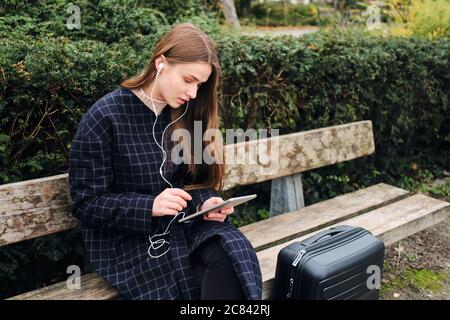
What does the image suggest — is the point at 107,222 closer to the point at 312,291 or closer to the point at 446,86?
the point at 312,291

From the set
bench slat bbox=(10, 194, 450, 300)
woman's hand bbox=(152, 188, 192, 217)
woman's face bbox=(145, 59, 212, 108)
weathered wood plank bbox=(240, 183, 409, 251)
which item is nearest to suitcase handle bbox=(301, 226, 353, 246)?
Result: bench slat bbox=(10, 194, 450, 300)

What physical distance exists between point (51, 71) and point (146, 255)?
38.3 inches

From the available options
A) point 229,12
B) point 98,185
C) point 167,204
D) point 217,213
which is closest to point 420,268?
point 217,213

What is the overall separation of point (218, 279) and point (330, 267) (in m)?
0.57

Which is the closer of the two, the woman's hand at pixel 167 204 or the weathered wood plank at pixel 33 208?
the woman's hand at pixel 167 204

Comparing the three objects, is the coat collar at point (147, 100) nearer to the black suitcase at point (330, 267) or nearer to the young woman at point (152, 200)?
the young woman at point (152, 200)

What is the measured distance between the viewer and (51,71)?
2285 millimetres

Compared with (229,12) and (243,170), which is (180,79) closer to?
(243,170)

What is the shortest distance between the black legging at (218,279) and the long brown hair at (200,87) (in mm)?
480

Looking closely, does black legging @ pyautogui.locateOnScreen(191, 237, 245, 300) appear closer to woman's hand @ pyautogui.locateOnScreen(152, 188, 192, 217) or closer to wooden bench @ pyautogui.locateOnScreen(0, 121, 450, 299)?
woman's hand @ pyautogui.locateOnScreen(152, 188, 192, 217)

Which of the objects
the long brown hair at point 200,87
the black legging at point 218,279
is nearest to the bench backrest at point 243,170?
the long brown hair at point 200,87

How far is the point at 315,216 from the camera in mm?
3045

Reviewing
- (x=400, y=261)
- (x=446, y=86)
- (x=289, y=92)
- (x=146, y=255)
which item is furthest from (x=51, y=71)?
(x=446, y=86)

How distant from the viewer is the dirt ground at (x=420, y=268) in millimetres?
3121
